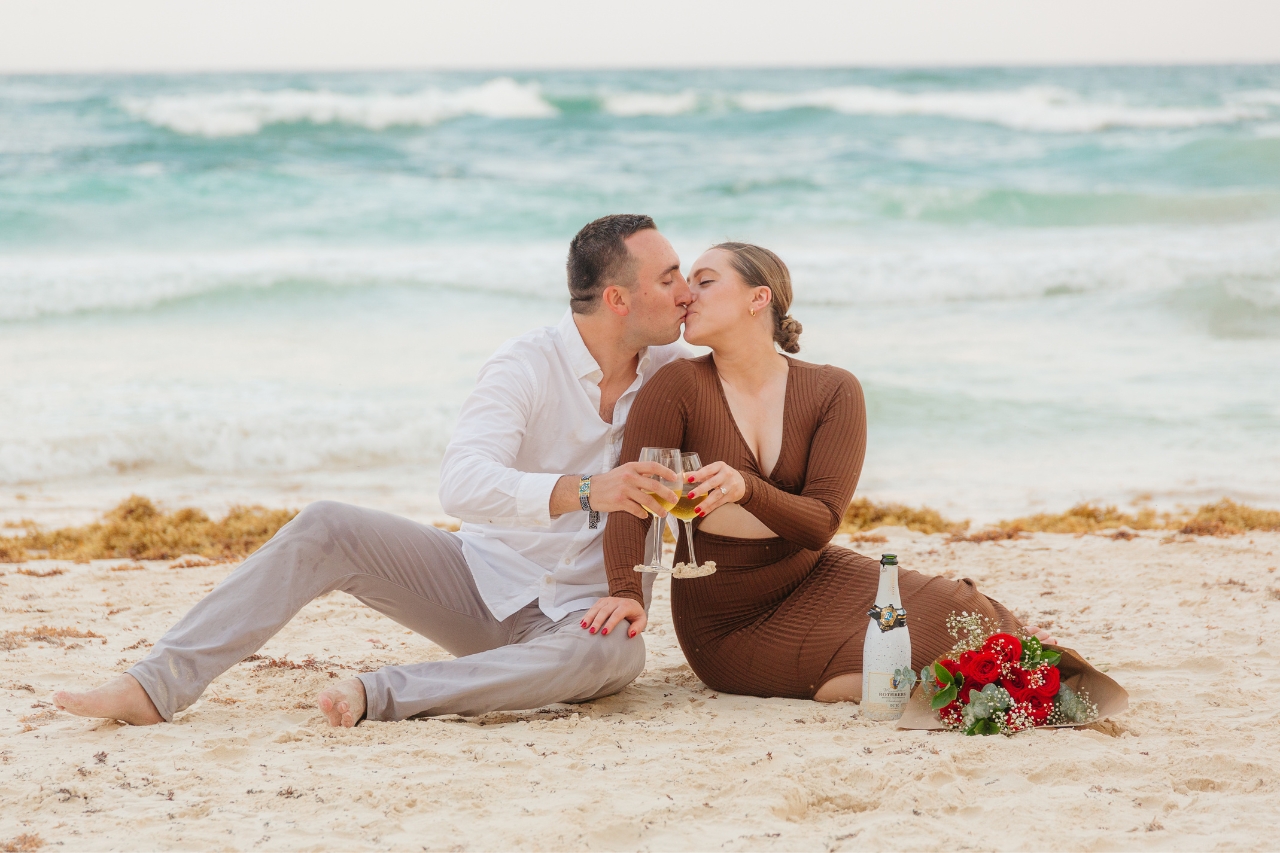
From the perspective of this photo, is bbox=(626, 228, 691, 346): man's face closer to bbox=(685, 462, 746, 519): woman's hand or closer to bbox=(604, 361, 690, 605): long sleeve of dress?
bbox=(604, 361, 690, 605): long sleeve of dress

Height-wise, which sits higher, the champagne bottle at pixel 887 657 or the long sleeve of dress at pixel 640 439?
the long sleeve of dress at pixel 640 439

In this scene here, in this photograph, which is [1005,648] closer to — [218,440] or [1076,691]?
[1076,691]

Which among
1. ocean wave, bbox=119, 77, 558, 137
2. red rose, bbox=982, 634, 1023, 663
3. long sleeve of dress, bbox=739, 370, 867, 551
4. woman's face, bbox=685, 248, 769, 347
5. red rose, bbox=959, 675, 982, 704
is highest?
ocean wave, bbox=119, 77, 558, 137

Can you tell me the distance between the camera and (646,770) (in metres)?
3.07

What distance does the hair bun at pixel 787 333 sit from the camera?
12.9 feet

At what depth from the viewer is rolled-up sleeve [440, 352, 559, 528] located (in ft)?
11.3

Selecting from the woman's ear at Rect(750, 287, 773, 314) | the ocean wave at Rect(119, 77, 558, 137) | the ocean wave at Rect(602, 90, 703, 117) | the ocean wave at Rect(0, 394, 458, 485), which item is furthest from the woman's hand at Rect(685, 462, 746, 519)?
→ the ocean wave at Rect(602, 90, 703, 117)

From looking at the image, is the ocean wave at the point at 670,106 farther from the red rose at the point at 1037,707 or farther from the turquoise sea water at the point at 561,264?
the red rose at the point at 1037,707

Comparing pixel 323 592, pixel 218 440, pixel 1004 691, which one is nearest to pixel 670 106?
pixel 218 440

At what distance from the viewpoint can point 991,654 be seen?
3.34 metres

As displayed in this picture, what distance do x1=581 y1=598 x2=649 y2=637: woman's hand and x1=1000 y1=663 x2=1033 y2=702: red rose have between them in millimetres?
1124

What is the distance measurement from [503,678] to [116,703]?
113 centimetres

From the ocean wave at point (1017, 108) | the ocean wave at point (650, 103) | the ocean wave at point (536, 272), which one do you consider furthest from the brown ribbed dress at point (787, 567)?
the ocean wave at point (650, 103)

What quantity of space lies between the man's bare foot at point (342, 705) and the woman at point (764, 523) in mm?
854
